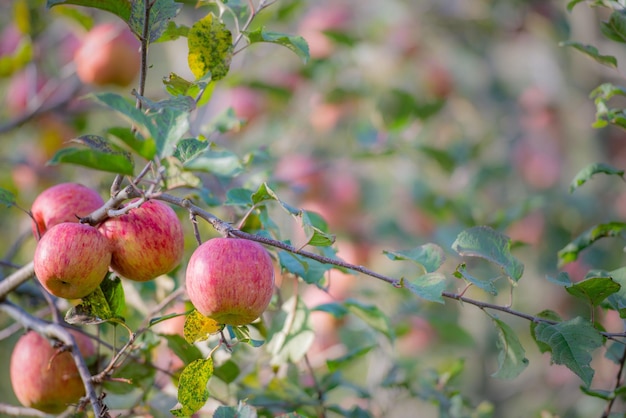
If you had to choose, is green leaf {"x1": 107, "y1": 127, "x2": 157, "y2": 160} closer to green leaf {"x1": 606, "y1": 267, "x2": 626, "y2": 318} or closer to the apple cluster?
the apple cluster

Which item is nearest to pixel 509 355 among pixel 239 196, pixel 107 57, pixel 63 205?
pixel 239 196

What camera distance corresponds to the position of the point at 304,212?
0.62 meters

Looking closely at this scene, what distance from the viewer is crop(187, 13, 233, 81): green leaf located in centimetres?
63

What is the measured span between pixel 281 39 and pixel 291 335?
41 cm

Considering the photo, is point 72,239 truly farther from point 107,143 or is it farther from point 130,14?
point 130,14

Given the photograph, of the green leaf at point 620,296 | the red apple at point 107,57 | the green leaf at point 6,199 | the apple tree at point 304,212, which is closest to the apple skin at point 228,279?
the apple tree at point 304,212

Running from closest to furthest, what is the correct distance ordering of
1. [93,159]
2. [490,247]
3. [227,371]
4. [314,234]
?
[93,159] < [314,234] < [490,247] < [227,371]

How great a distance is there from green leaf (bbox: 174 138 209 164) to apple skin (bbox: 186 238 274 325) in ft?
0.27

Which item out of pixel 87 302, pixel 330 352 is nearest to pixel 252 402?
pixel 87 302

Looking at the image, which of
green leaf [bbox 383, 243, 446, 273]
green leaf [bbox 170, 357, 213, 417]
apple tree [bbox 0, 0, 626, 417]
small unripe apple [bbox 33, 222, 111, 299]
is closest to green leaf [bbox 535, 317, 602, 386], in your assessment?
apple tree [bbox 0, 0, 626, 417]

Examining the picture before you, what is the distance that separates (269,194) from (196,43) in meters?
0.17

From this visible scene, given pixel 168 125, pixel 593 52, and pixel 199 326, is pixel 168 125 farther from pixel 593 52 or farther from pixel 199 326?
pixel 593 52

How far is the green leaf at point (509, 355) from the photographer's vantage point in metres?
0.66

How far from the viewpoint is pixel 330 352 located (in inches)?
58.6
